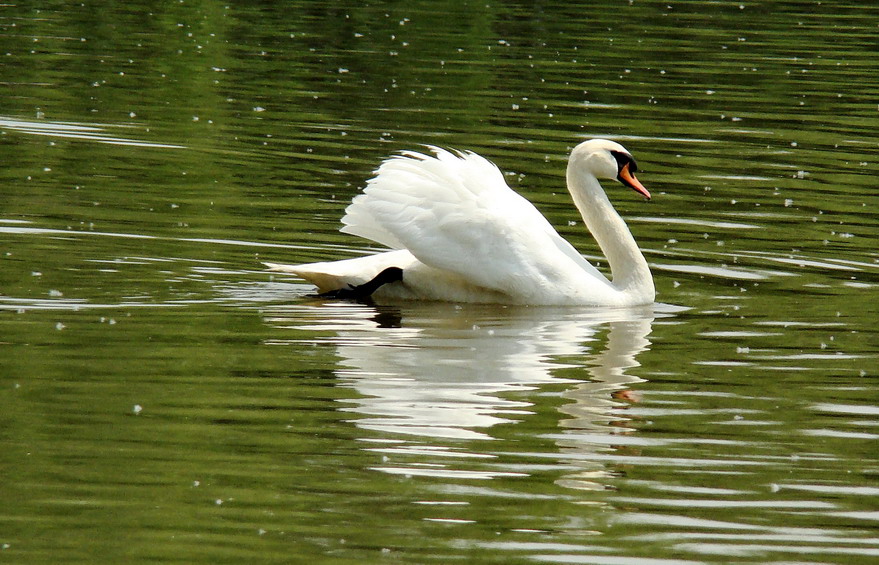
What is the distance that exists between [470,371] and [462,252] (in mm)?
1970

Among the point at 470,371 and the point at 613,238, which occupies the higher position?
the point at 613,238

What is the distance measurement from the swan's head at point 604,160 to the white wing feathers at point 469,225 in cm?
86

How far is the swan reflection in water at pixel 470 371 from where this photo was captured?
23.9 feet

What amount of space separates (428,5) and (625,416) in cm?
2392

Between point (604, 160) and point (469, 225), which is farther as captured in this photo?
point (604, 160)

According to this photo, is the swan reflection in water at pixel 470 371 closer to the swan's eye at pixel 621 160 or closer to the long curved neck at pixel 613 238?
the long curved neck at pixel 613 238

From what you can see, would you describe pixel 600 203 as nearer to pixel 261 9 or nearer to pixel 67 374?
pixel 67 374

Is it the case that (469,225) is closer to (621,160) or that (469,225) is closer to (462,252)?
(462,252)

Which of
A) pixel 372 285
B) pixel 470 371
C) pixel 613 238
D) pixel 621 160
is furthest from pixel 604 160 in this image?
pixel 470 371

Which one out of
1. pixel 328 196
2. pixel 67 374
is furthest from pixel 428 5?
pixel 67 374

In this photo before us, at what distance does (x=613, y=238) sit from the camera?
11.6 metres

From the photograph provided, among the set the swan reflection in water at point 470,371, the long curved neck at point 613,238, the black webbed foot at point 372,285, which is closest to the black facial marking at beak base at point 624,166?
the long curved neck at point 613,238

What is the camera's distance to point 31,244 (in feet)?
37.4

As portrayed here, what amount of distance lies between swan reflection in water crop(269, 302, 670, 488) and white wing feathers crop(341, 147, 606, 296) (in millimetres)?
276
